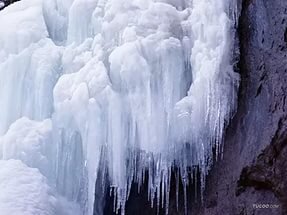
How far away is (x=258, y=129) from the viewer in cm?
319

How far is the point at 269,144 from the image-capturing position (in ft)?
10.2

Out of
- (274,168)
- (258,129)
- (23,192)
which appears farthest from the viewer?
(23,192)

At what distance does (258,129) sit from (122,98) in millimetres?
934

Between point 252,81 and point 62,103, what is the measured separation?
51.6 inches

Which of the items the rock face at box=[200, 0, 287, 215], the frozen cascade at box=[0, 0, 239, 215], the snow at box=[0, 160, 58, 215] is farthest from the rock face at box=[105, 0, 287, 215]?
the snow at box=[0, 160, 58, 215]

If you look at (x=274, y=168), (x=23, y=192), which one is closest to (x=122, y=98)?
(x=23, y=192)

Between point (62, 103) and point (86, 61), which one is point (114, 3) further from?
point (62, 103)

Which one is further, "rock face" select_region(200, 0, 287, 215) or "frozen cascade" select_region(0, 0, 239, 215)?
"frozen cascade" select_region(0, 0, 239, 215)

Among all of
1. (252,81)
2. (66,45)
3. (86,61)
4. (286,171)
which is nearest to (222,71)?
(252,81)

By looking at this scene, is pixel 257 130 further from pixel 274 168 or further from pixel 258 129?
pixel 274 168

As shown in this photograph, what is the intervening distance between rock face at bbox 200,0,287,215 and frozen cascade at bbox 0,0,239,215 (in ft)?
0.37

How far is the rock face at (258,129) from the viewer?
120 inches

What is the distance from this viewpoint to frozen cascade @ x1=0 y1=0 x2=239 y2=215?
3.35 m

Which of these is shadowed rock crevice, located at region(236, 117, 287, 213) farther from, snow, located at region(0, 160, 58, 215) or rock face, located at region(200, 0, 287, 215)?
snow, located at region(0, 160, 58, 215)
